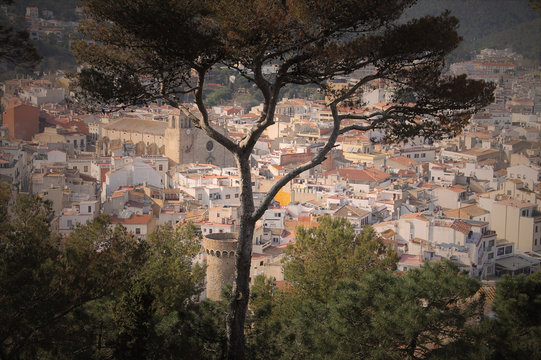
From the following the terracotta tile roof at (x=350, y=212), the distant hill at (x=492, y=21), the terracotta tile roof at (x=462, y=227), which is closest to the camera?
the terracotta tile roof at (x=462, y=227)

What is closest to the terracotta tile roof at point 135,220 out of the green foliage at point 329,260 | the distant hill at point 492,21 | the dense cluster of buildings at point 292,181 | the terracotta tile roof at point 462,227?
the dense cluster of buildings at point 292,181

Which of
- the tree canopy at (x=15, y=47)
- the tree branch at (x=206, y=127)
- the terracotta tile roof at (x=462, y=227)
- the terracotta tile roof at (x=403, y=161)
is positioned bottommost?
the terracotta tile roof at (x=462, y=227)

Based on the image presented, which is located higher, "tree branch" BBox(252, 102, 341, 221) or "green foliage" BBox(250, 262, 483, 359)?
"tree branch" BBox(252, 102, 341, 221)

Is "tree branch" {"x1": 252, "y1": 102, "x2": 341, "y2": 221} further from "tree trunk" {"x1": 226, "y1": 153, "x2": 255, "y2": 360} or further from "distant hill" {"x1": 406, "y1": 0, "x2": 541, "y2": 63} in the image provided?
"distant hill" {"x1": 406, "y1": 0, "x2": 541, "y2": 63}

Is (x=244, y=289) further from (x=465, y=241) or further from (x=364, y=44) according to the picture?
(x=465, y=241)

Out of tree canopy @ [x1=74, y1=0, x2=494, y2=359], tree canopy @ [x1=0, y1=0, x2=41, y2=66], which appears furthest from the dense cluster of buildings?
tree canopy @ [x1=0, y1=0, x2=41, y2=66]

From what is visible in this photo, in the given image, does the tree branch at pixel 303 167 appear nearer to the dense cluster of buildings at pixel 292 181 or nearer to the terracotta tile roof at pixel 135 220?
the dense cluster of buildings at pixel 292 181

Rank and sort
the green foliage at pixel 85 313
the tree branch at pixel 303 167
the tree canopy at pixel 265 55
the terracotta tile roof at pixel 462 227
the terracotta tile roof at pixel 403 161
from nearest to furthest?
the tree canopy at pixel 265 55 → the tree branch at pixel 303 167 → the green foliage at pixel 85 313 → the terracotta tile roof at pixel 462 227 → the terracotta tile roof at pixel 403 161
